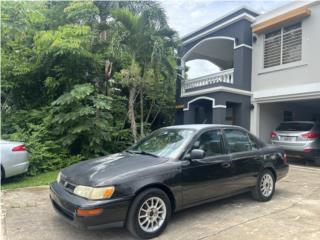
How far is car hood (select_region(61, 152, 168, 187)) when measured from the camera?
12.3ft

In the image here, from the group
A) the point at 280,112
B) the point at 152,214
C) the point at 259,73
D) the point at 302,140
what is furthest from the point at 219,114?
the point at 152,214

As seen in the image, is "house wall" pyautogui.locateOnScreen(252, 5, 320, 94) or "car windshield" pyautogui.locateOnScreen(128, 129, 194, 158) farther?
"house wall" pyautogui.locateOnScreen(252, 5, 320, 94)

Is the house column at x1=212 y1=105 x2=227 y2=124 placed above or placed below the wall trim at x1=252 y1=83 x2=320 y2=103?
below

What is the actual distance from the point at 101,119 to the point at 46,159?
2075mm

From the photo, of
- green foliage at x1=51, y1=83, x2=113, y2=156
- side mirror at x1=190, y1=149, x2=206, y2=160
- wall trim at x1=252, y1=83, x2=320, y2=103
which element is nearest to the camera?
side mirror at x1=190, y1=149, x2=206, y2=160

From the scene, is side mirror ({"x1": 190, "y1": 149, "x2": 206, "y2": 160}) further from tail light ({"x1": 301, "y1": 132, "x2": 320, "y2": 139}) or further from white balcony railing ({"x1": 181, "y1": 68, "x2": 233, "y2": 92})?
white balcony railing ({"x1": 181, "y1": 68, "x2": 233, "y2": 92})

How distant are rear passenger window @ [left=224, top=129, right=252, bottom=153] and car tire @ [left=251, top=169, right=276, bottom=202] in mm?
629

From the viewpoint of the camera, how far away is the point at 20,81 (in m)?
11.0

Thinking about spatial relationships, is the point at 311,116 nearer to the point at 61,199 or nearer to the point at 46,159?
the point at 46,159

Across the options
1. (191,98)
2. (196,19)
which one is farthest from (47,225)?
(196,19)

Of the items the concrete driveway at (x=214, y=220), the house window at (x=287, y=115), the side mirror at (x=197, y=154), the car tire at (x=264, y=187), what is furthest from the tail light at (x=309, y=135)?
the side mirror at (x=197, y=154)

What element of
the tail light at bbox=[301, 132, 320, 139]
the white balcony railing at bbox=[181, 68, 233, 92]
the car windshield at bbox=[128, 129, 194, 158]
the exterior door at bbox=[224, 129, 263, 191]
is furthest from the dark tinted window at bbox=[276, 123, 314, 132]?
the car windshield at bbox=[128, 129, 194, 158]

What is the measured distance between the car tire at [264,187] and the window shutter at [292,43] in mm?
7327

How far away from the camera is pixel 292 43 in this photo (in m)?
11.6
